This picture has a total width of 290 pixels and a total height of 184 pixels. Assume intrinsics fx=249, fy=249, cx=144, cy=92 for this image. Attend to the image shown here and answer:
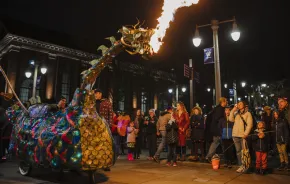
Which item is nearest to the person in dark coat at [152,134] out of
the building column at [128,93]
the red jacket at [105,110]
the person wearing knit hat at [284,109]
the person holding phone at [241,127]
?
the person holding phone at [241,127]

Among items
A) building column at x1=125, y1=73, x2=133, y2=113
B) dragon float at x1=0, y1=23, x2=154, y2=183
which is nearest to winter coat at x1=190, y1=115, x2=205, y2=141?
dragon float at x1=0, y1=23, x2=154, y2=183

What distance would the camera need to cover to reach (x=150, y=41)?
493 centimetres

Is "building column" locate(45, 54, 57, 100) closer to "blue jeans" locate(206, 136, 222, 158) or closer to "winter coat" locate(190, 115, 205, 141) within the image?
"winter coat" locate(190, 115, 205, 141)

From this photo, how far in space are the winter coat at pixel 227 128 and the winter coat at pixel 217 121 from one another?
14 centimetres

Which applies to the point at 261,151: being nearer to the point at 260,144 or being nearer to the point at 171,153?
the point at 260,144

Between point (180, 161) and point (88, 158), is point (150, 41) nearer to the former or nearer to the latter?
point (88, 158)

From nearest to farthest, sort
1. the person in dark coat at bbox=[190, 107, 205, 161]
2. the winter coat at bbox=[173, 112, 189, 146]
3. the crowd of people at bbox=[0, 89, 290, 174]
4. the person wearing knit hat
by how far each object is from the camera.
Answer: the crowd of people at bbox=[0, 89, 290, 174] → the person wearing knit hat → the winter coat at bbox=[173, 112, 189, 146] → the person in dark coat at bbox=[190, 107, 205, 161]

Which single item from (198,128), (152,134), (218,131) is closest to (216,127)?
(218,131)

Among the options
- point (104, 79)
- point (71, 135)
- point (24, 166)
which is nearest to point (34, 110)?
point (24, 166)

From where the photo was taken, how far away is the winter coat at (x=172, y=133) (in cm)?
873

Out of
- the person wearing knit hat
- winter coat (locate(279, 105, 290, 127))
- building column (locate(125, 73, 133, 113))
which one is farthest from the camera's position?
building column (locate(125, 73, 133, 113))

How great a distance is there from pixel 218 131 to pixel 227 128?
1.08 ft

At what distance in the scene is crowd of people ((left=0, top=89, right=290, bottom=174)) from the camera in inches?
297

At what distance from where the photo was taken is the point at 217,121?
8.98m
